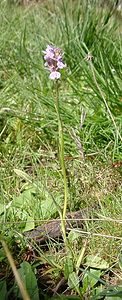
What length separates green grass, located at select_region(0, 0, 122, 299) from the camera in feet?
4.22

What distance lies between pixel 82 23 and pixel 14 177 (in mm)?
1293

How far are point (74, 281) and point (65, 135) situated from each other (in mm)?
809

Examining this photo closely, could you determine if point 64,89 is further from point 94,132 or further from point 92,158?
point 92,158

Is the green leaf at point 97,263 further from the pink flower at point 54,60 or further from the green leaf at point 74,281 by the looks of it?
the pink flower at point 54,60

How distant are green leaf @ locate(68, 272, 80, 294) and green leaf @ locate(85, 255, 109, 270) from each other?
6 cm

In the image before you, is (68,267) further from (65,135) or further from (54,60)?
(65,135)

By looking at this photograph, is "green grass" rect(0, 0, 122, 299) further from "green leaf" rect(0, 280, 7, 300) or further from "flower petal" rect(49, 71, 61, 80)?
"flower petal" rect(49, 71, 61, 80)

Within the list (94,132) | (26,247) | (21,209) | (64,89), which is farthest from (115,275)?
(64,89)

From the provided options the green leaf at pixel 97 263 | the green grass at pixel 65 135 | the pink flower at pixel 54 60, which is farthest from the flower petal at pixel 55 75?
the green leaf at pixel 97 263

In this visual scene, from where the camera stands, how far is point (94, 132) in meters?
1.89

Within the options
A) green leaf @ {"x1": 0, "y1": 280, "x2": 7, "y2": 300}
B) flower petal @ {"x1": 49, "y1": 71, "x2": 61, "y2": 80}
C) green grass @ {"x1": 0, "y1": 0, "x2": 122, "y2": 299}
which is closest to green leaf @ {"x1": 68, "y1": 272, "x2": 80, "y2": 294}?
green grass @ {"x1": 0, "y1": 0, "x2": 122, "y2": 299}

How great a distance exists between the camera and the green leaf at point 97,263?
1227mm

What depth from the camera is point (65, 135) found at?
6.21 feet

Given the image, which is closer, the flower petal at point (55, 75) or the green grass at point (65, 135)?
the flower petal at point (55, 75)
